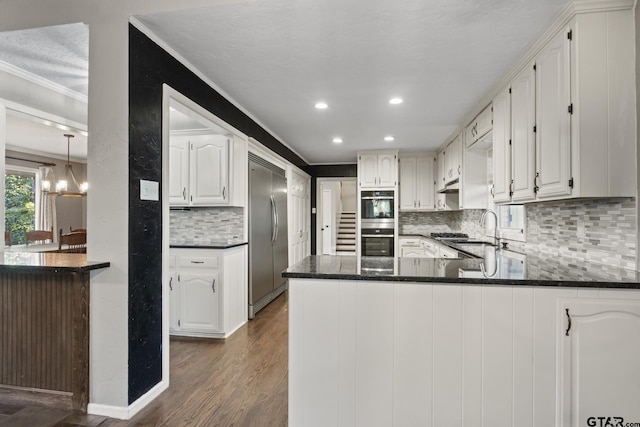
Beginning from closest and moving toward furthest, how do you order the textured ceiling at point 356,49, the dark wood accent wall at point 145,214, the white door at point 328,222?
the textured ceiling at point 356,49 < the dark wood accent wall at point 145,214 < the white door at point 328,222

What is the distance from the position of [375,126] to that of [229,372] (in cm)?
322

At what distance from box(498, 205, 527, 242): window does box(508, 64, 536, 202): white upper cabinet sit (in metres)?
0.70

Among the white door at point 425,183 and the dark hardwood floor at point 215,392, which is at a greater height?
the white door at point 425,183

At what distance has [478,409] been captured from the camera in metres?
1.50

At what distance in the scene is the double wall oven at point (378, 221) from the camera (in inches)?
A: 230

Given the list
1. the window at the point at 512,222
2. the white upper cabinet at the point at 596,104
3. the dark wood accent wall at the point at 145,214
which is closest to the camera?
the white upper cabinet at the point at 596,104

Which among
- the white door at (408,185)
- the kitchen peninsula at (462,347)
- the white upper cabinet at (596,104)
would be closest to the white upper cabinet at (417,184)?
the white door at (408,185)

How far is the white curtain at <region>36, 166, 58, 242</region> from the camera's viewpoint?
600 centimetres

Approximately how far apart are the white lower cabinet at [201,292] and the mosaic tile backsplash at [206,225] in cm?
48

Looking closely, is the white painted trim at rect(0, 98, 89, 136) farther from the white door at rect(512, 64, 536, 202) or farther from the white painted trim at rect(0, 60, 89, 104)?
the white door at rect(512, 64, 536, 202)

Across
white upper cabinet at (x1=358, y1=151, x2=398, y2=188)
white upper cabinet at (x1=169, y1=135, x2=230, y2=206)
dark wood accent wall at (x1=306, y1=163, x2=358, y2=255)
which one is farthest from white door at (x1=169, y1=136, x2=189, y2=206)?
dark wood accent wall at (x1=306, y1=163, x2=358, y2=255)

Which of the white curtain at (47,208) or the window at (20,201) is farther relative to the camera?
the white curtain at (47,208)

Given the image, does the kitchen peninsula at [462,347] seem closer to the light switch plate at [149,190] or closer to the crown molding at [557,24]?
the light switch plate at [149,190]

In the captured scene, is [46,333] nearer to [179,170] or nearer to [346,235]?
[179,170]
